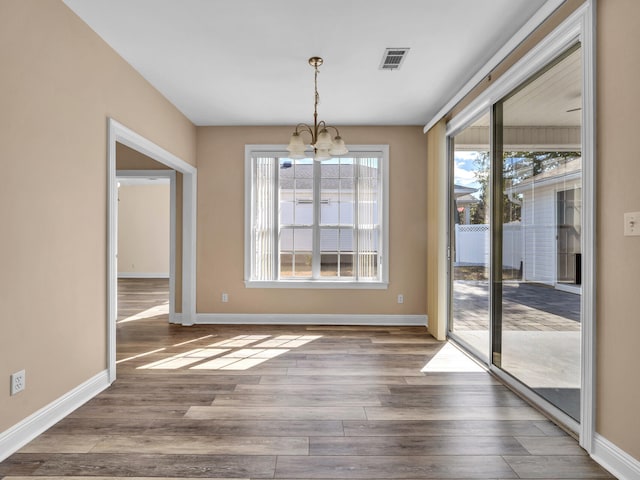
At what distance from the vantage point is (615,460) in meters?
1.96

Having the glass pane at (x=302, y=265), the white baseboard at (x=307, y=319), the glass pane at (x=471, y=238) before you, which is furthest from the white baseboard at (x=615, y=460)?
the glass pane at (x=302, y=265)

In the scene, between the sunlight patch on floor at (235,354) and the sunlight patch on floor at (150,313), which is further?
the sunlight patch on floor at (150,313)

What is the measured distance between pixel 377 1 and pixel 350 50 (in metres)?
0.64

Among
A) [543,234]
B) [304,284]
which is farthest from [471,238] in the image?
[304,284]

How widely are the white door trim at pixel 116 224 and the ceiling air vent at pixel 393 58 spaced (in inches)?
93.1

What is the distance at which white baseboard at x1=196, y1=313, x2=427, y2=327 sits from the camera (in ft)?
17.1

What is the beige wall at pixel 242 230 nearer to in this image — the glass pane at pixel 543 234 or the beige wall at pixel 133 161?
the beige wall at pixel 133 161

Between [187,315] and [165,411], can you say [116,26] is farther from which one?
[187,315]

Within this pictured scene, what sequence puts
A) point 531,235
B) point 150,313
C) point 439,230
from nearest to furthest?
1. point 531,235
2. point 439,230
3. point 150,313

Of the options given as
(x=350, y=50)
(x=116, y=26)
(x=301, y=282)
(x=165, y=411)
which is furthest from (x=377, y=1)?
(x=301, y=282)

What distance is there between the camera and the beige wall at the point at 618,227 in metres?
1.87

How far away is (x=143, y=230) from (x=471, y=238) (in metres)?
9.38

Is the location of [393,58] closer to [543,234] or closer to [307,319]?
[543,234]

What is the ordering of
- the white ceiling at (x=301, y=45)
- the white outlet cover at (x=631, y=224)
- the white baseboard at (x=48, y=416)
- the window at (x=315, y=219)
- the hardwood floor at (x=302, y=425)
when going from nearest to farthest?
1. the white outlet cover at (x=631, y=224)
2. the hardwood floor at (x=302, y=425)
3. the white baseboard at (x=48, y=416)
4. the white ceiling at (x=301, y=45)
5. the window at (x=315, y=219)
